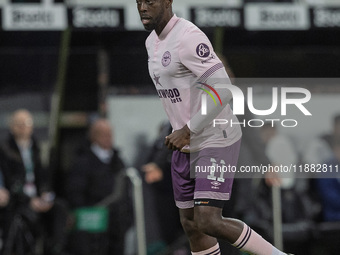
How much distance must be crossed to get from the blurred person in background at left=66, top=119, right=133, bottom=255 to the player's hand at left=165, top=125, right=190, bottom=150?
331 centimetres

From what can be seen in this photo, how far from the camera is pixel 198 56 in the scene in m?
6.21

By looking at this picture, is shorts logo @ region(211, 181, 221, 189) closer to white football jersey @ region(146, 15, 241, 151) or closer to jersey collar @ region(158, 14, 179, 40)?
white football jersey @ region(146, 15, 241, 151)

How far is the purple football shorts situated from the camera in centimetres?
631

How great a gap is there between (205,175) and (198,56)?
0.78m

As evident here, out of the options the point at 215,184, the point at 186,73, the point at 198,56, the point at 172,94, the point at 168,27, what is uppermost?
the point at 168,27

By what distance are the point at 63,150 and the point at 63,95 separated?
0.63m

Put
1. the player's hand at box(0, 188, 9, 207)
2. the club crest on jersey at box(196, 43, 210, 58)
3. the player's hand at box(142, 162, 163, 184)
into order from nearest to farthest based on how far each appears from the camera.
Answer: the club crest on jersey at box(196, 43, 210, 58) < the player's hand at box(142, 162, 163, 184) < the player's hand at box(0, 188, 9, 207)

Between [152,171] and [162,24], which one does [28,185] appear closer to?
[152,171]

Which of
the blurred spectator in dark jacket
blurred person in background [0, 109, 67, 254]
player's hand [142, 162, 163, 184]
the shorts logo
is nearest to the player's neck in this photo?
the shorts logo

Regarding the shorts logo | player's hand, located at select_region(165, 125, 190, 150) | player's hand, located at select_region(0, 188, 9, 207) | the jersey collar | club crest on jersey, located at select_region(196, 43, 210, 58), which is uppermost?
the jersey collar

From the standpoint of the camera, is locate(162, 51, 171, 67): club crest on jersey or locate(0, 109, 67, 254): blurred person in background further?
locate(0, 109, 67, 254): blurred person in background

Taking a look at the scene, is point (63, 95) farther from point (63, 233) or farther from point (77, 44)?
point (63, 233)

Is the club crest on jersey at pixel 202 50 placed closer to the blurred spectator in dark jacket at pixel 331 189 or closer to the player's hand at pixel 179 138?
the player's hand at pixel 179 138

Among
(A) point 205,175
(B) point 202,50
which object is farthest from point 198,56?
(A) point 205,175
